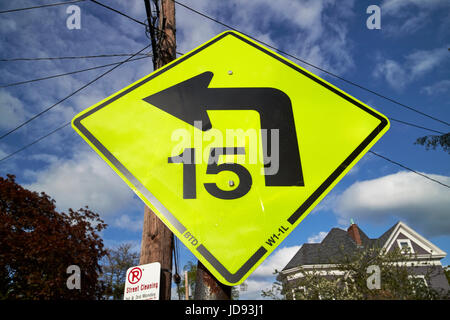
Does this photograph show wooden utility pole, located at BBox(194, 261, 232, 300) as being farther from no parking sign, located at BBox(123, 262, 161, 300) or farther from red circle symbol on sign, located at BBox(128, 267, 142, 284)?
red circle symbol on sign, located at BBox(128, 267, 142, 284)

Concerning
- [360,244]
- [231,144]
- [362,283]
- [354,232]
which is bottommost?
[362,283]

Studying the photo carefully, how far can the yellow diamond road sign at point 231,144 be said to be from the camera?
132 cm

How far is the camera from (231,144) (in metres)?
1.51

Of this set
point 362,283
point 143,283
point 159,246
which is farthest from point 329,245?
point 143,283

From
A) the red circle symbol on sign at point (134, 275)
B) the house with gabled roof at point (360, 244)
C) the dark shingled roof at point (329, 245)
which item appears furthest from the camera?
the dark shingled roof at point (329, 245)

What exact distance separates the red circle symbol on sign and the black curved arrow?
1.48m

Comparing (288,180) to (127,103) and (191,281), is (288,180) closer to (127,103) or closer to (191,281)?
(127,103)

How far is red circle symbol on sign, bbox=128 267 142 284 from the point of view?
2230mm

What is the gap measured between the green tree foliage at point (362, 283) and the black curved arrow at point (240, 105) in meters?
8.50

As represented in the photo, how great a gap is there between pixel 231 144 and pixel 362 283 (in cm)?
966

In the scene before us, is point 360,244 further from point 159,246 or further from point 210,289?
point 210,289

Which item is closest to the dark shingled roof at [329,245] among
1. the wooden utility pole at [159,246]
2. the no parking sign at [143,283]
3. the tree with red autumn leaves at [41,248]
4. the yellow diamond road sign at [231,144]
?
the tree with red autumn leaves at [41,248]
